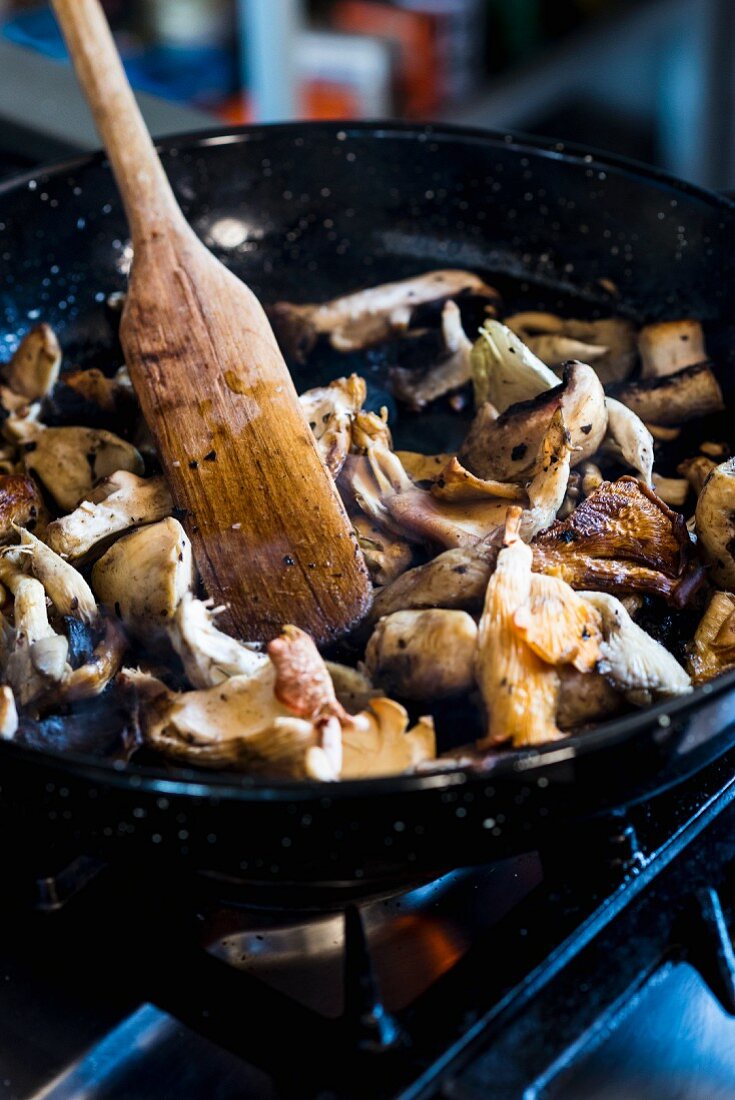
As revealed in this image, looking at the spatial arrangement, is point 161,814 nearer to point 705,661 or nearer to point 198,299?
point 705,661

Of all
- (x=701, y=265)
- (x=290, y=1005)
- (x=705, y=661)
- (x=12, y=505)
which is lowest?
(x=290, y=1005)

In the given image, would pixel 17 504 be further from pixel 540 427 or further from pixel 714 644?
pixel 714 644

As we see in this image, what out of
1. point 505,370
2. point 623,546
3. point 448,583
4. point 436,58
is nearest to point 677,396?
point 505,370

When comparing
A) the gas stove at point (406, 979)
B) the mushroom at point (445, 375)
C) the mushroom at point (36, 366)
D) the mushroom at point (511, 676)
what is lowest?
the gas stove at point (406, 979)

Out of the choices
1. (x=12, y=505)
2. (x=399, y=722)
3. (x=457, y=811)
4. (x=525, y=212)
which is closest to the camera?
(x=457, y=811)

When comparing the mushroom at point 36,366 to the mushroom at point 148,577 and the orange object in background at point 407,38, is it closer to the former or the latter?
the mushroom at point 148,577

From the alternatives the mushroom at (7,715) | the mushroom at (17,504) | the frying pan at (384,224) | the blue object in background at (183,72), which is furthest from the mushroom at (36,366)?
the blue object in background at (183,72)

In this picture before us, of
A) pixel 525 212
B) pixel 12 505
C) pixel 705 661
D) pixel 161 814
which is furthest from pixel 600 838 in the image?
pixel 525 212
